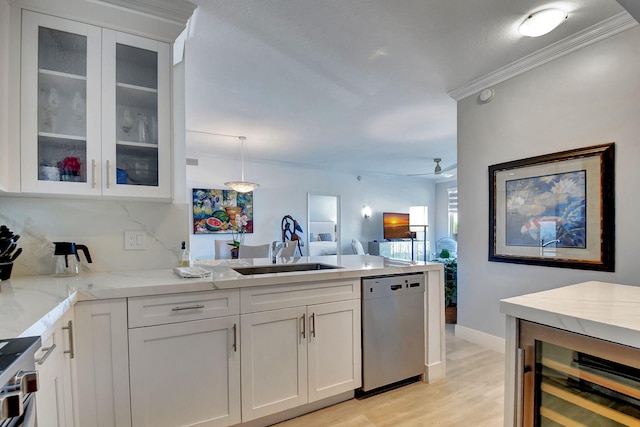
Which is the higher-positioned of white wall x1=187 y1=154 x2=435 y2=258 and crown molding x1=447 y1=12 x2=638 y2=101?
crown molding x1=447 y1=12 x2=638 y2=101

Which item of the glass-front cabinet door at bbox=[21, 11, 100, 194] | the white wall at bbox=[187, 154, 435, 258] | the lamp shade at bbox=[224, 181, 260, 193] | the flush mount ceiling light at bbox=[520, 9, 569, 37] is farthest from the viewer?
the white wall at bbox=[187, 154, 435, 258]

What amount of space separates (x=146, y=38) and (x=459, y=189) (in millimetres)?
2920

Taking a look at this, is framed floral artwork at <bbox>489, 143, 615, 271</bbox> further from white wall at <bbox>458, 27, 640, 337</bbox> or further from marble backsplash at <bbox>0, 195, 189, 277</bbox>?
marble backsplash at <bbox>0, 195, 189, 277</bbox>

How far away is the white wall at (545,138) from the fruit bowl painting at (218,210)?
4.15m

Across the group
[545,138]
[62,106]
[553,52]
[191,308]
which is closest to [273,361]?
[191,308]

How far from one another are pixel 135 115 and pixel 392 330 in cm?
215

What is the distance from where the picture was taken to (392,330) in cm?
210

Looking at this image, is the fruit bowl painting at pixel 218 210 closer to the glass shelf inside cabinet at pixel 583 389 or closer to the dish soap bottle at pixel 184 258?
the dish soap bottle at pixel 184 258

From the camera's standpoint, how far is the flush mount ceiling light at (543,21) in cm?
192

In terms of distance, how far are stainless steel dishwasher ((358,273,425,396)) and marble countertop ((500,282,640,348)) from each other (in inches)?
37.1

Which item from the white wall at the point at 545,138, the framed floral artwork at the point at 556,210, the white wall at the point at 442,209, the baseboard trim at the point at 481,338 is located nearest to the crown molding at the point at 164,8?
the white wall at the point at 545,138

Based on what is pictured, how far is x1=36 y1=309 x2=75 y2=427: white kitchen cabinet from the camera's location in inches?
38.1

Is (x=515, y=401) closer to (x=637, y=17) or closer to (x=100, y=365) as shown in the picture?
(x=637, y=17)

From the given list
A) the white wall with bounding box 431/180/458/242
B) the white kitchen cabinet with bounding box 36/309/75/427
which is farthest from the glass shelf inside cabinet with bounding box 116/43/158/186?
the white wall with bounding box 431/180/458/242
